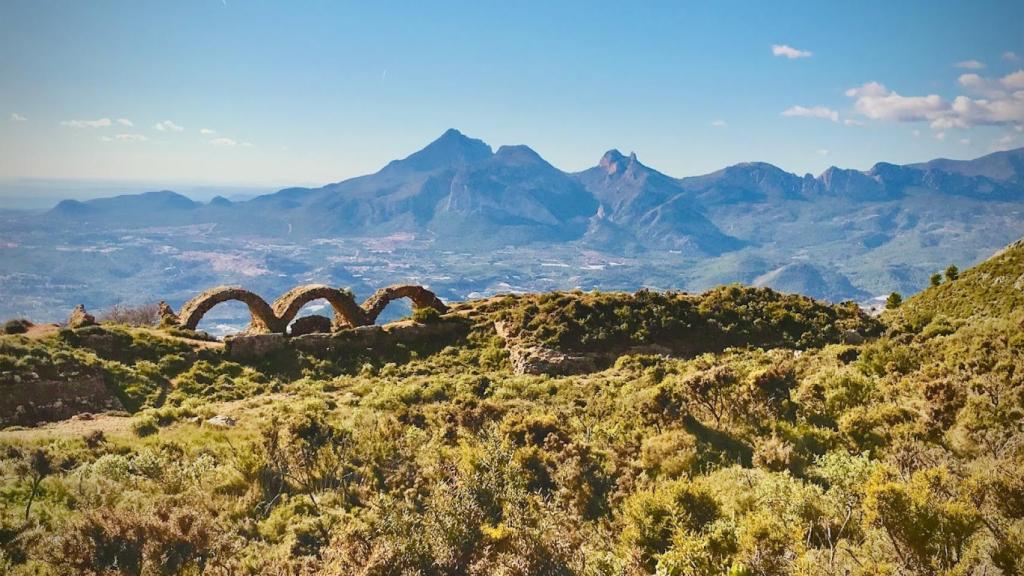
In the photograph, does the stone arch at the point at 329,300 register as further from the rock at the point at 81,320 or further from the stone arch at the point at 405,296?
the rock at the point at 81,320

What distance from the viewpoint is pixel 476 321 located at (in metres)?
38.2

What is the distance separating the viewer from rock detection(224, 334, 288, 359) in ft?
104

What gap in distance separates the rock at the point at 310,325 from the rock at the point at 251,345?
8.47 feet

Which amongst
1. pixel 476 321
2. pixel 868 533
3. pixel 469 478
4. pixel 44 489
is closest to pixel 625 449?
pixel 469 478

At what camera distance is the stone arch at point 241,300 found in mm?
36219

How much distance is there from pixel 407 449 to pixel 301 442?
324 centimetres

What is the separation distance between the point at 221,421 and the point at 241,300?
1878 centimetres

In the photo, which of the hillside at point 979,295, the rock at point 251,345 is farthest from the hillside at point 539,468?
the hillside at point 979,295

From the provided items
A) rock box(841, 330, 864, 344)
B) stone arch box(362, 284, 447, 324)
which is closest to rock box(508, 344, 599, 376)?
stone arch box(362, 284, 447, 324)

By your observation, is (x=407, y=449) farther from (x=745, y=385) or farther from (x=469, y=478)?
(x=745, y=385)

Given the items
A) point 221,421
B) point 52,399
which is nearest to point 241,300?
point 52,399

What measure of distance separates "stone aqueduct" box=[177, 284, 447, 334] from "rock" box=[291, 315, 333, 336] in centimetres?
124

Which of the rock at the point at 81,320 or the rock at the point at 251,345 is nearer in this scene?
the rock at the point at 81,320

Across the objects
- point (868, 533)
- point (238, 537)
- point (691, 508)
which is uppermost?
point (868, 533)
